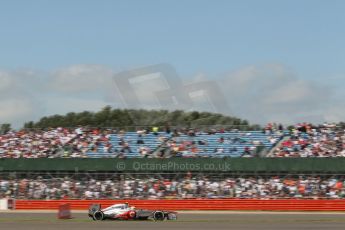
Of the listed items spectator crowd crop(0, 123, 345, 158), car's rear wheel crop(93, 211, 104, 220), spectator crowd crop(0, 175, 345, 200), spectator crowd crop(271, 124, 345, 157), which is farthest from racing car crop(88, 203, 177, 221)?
spectator crowd crop(271, 124, 345, 157)

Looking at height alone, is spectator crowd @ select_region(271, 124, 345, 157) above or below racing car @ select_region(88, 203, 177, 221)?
above

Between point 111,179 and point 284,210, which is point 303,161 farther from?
point 111,179

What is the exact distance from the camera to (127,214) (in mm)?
27703

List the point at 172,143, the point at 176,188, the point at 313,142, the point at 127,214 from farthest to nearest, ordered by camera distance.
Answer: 1. the point at 172,143
2. the point at 313,142
3. the point at 176,188
4. the point at 127,214

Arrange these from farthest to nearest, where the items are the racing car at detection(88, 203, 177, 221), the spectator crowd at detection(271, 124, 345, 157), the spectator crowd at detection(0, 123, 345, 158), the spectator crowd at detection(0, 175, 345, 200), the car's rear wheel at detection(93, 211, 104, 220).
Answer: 1. the spectator crowd at detection(0, 123, 345, 158)
2. the spectator crowd at detection(271, 124, 345, 157)
3. the spectator crowd at detection(0, 175, 345, 200)
4. the car's rear wheel at detection(93, 211, 104, 220)
5. the racing car at detection(88, 203, 177, 221)

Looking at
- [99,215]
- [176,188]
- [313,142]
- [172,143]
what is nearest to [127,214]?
[99,215]

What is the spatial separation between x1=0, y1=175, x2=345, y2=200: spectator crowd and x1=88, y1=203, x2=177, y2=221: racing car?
8.78m

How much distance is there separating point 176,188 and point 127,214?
962 centimetres

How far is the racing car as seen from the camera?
2734 cm

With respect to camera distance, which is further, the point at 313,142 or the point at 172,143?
the point at 172,143

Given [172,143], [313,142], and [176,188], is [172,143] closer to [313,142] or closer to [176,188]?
[176,188]

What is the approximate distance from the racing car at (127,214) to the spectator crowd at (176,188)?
878cm

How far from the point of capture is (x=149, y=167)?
3844cm

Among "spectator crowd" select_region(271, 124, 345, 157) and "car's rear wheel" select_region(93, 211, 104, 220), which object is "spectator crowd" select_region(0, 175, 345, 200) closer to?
"spectator crowd" select_region(271, 124, 345, 157)
